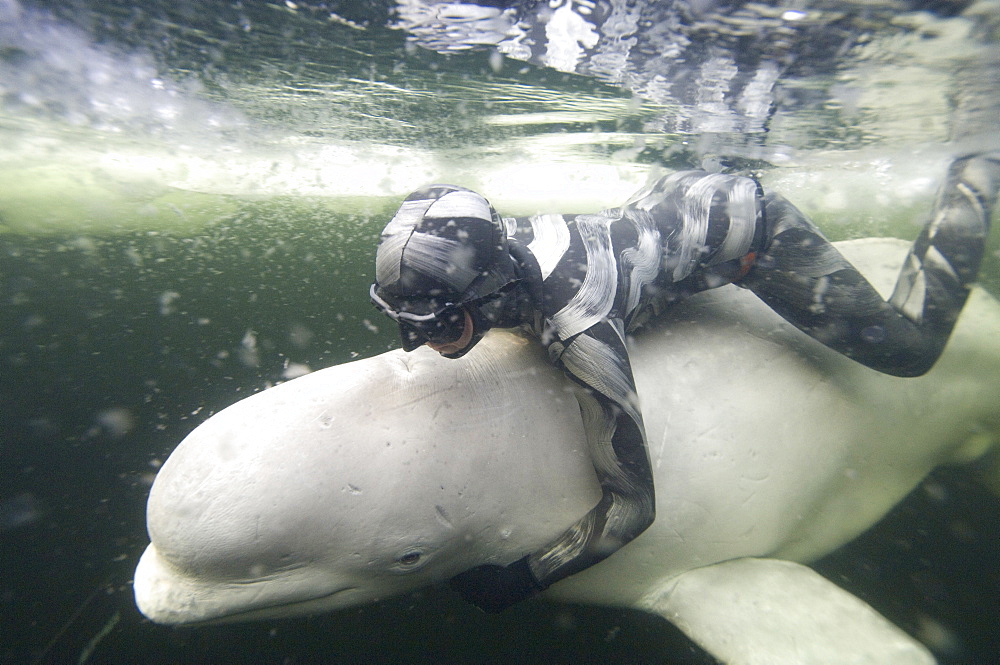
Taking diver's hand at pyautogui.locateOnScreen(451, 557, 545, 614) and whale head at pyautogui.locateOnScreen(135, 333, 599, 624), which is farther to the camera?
diver's hand at pyautogui.locateOnScreen(451, 557, 545, 614)

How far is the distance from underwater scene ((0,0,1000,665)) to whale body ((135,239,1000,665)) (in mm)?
208

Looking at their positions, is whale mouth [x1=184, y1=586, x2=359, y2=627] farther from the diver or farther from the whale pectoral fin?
the whale pectoral fin

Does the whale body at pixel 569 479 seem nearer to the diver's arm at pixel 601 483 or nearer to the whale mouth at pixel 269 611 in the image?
the whale mouth at pixel 269 611

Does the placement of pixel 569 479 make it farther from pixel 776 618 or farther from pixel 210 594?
pixel 210 594

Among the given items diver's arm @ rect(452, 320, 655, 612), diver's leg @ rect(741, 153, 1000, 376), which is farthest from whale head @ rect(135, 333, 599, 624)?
diver's leg @ rect(741, 153, 1000, 376)

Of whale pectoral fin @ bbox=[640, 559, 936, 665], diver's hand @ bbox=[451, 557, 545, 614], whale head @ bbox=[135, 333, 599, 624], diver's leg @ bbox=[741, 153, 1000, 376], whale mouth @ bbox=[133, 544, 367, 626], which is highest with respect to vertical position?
diver's leg @ bbox=[741, 153, 1000, 376]

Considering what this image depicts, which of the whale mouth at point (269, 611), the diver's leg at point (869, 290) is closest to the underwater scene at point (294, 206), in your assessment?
the whale mouth at point (269, 611)

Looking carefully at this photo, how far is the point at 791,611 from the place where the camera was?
1.98 m

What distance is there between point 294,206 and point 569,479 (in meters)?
3.35

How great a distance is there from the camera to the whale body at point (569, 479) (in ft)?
4.89

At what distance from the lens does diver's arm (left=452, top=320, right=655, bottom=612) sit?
1630 mm

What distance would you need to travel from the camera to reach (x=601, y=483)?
1857 millimetres

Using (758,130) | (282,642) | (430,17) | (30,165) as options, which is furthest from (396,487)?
(758,130)

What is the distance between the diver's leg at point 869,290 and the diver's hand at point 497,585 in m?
1.67
